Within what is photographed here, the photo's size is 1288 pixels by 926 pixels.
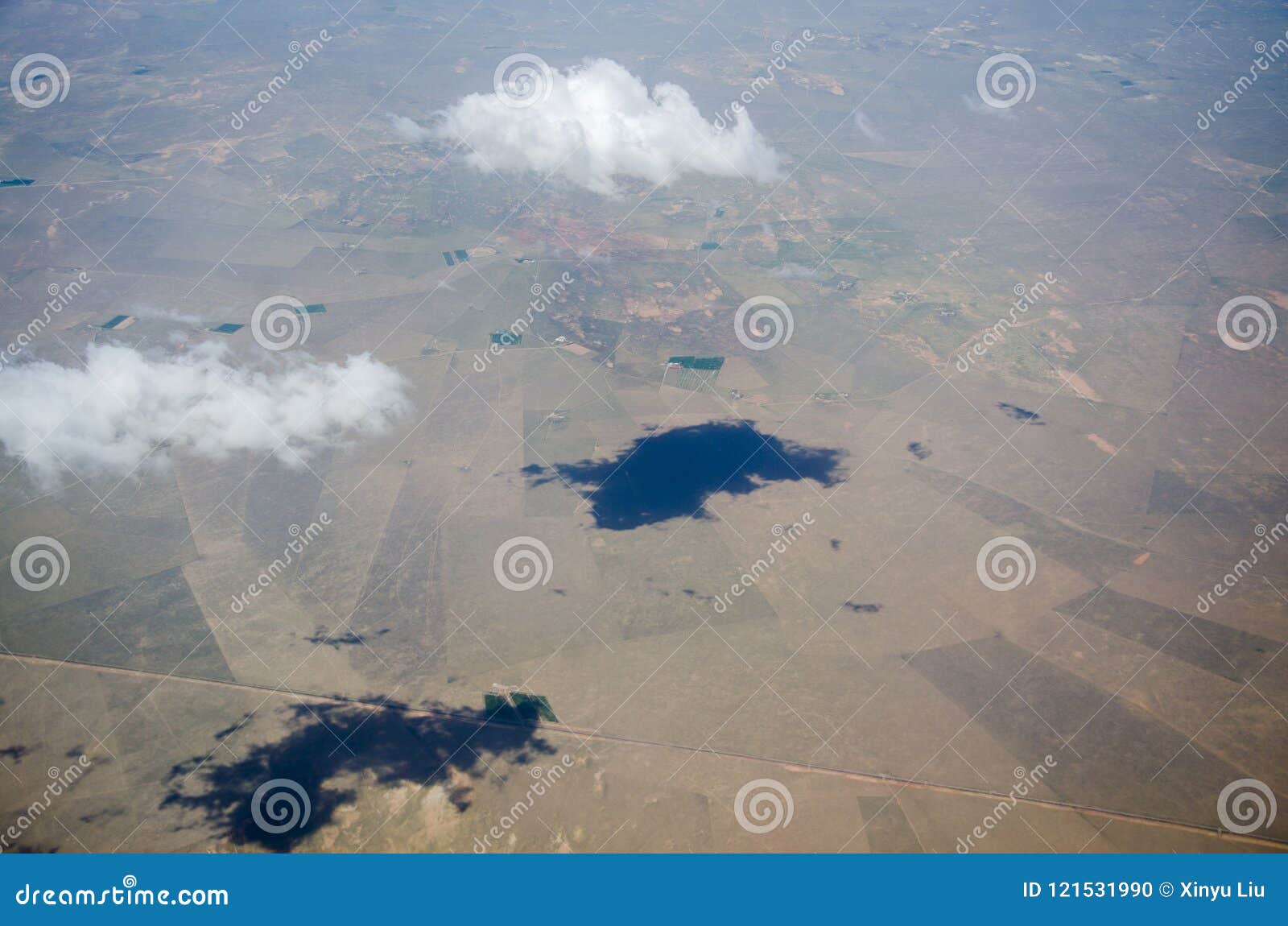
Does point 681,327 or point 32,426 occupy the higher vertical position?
point 681,327

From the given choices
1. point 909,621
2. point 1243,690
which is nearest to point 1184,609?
point 1243,690

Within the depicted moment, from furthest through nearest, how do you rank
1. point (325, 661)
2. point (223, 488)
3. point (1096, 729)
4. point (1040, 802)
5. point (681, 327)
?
point (681, 327), point (223, 488), point (325, 661), point (1096, 729), point (1040, 802)

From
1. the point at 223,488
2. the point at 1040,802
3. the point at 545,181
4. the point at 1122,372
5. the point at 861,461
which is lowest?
the point at 1040,802

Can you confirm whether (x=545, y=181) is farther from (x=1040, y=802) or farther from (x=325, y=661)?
(x=1040, y=802)

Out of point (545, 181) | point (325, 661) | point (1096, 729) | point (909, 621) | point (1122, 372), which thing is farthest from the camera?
point (545, 181)

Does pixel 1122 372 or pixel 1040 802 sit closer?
pixel 1040 802

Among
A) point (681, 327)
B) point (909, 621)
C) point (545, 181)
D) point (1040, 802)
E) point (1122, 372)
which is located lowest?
point (1040, 802)

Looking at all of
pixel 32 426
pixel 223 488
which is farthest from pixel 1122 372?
pixel 32 426

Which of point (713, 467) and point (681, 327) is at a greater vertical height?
point (681, 327)

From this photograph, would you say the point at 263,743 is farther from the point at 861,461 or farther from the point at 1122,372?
the point at 1122,372
